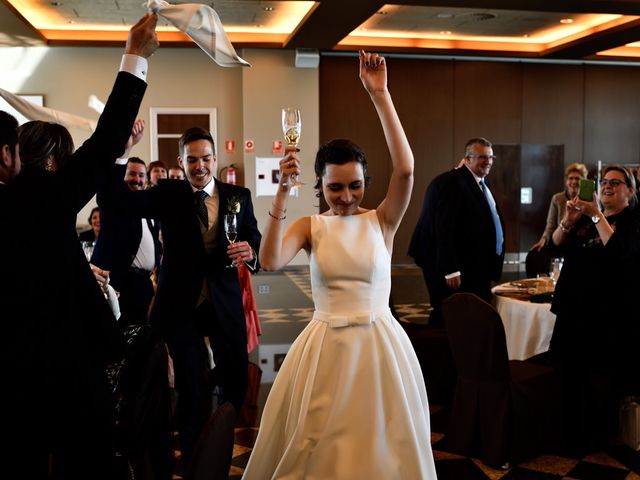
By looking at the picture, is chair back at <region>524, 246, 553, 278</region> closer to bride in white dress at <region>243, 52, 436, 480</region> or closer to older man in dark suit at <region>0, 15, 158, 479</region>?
bride in white dress at <region>243, 52, 436, 480</region>

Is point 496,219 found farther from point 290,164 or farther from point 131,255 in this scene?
point 290,164

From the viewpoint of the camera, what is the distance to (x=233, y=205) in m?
3.12

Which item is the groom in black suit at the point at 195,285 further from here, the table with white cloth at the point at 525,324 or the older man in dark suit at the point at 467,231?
the older man in dark suit at the point at 467,231

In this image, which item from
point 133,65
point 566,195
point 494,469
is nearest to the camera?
point 133,65

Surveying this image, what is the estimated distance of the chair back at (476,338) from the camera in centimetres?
370

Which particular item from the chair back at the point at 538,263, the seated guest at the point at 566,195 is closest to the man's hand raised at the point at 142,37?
the chair back at the point at 538,263

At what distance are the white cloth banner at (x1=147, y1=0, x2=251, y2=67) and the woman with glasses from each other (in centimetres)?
257

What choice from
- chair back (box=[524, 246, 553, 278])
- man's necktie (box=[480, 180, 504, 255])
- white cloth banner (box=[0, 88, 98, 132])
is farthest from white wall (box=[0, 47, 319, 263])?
white cloth banner (box=[0, 88, 98, 132])

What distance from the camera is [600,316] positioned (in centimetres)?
386

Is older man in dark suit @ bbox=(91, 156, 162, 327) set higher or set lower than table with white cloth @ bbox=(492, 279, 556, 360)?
higher

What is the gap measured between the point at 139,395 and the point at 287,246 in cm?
72

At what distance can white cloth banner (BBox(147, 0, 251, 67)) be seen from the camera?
77.5 inches

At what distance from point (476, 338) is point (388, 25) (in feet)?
29.8

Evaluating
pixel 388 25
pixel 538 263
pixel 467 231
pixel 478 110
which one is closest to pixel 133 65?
pixel 467 231
